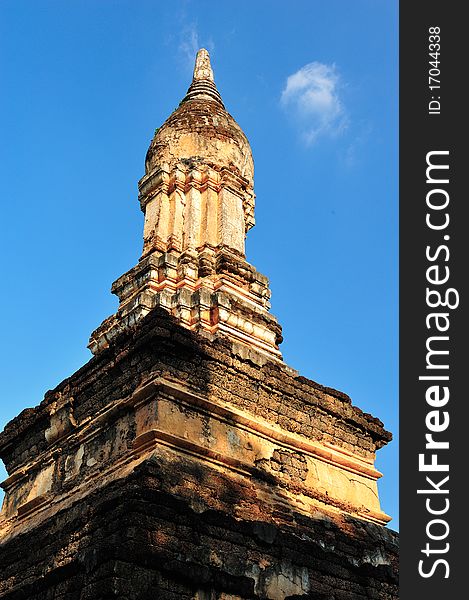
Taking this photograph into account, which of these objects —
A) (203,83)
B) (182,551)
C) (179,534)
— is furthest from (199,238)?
(182,551)

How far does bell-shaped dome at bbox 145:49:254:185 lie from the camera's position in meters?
11.1

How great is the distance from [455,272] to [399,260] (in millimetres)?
468

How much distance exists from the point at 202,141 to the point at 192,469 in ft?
20.3

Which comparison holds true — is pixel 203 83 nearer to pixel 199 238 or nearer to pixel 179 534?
pixel 199 238

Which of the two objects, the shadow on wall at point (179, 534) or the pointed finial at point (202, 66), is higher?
the pointed finial at point (202, 66)

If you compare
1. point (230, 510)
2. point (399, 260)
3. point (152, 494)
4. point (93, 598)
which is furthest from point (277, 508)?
point (399, 260)

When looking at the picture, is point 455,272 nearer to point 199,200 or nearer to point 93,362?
point 93,362

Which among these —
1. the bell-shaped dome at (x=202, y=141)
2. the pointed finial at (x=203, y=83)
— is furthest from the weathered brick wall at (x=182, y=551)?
the pointed finial at (x=203, y=83)

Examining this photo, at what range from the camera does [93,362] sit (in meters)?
7.64

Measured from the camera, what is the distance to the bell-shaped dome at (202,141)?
11.1 metres

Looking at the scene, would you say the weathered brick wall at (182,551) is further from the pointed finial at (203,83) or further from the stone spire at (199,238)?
the pointed finial at (203,83)

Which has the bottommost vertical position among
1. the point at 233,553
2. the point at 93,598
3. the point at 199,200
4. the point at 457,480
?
the point at 93,598

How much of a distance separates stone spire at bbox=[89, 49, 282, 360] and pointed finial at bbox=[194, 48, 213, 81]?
1332 mm

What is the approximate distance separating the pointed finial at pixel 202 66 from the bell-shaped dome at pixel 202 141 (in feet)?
5.53
